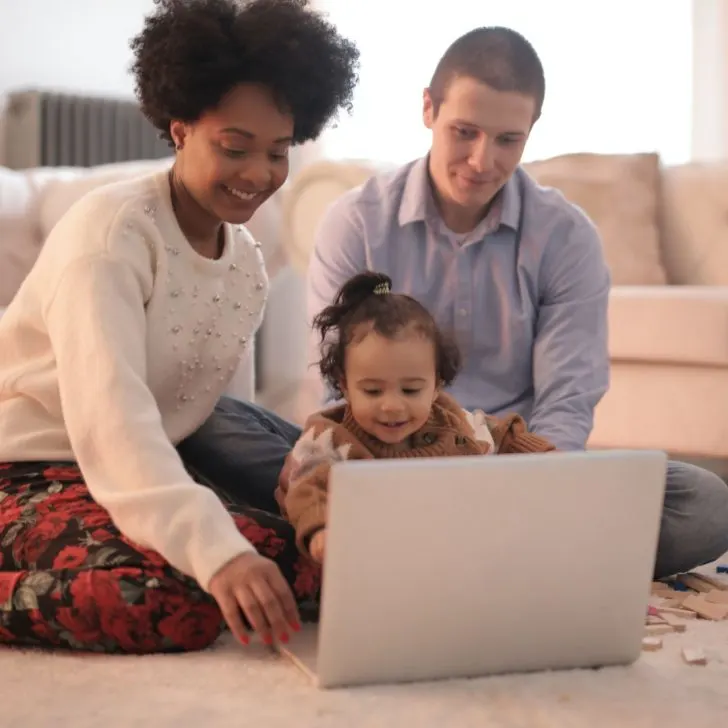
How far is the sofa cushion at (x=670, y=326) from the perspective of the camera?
2.95m

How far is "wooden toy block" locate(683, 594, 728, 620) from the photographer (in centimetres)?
175

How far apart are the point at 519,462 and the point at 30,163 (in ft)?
12.9

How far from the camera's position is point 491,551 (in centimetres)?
132

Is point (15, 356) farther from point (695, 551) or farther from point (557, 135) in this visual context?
point (557, 135)

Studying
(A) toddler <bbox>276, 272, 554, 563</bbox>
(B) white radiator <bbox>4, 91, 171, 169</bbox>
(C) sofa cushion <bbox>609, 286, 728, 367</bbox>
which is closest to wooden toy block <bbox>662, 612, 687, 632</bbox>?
(A) toddler <bbox>276, 272, 554, 563</bbox>

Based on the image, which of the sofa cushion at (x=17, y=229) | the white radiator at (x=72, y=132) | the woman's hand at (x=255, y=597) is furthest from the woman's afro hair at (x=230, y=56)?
the white radiator at (x=72, y=132)

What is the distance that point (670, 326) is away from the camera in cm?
300

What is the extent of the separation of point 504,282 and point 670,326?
103 cm

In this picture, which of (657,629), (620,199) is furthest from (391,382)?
(620,199)

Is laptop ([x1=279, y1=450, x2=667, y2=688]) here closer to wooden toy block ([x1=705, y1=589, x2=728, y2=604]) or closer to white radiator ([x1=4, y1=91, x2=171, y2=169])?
wooden toy block ([x1=705, y1=589, x2=728, y2=604])

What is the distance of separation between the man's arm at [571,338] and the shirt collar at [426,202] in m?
0.08

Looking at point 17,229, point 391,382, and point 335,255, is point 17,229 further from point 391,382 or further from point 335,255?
point 391,382

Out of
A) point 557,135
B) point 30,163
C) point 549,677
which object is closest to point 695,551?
point 549,677

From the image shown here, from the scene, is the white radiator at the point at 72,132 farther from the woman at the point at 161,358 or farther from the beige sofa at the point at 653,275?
the woman at the point at 161,358
